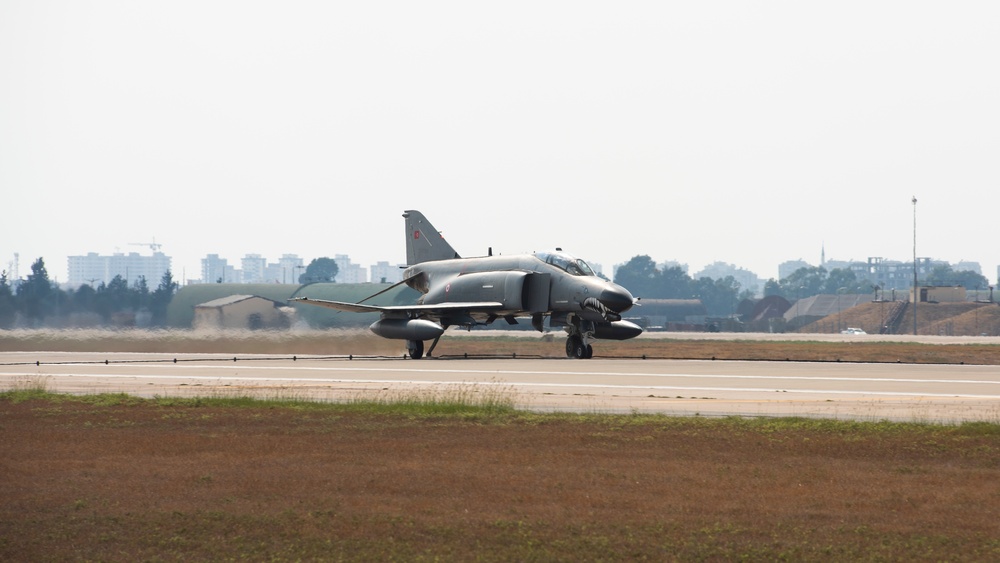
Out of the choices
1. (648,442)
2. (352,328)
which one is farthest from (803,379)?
(352,328)

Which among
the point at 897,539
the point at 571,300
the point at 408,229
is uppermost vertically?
the point at 408,229

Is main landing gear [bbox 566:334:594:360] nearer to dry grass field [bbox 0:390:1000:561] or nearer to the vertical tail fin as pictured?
the vertical tail fin

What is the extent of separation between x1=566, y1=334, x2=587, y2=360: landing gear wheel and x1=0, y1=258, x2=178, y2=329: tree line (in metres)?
16.2

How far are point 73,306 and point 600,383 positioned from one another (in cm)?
2739

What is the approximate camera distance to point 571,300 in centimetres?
3528

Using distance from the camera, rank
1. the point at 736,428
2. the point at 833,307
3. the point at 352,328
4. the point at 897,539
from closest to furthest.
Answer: the point at 897,539 < the point at 736,428 < the point at 352,328 < the point at 833,307

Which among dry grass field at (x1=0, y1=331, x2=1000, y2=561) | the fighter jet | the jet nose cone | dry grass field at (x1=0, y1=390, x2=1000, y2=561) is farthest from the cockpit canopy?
dry grass field at (x1=0, y1=390, x2=1000, y2=561)

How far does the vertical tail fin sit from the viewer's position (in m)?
42.8

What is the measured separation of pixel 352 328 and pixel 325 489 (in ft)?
101

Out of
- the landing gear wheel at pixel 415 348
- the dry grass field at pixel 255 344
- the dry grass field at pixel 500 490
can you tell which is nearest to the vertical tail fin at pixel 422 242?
the dry grass field at pixel 255 344

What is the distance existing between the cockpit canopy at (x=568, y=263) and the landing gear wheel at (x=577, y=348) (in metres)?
2.04

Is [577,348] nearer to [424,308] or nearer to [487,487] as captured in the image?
[424,308]

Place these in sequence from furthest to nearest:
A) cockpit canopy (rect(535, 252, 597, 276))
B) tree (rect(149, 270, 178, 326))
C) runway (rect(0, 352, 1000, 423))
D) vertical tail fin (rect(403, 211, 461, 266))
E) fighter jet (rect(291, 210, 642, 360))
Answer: tree (rect(149, 270, 178, 326)) < vertical tail fin (rect(403, 211, 461, 266)) < cockpit canopy (rect(535, 252, 597, 276)) < fighter jet (rect(291, 210, 642, 360)) < runway (rect(0, 352, 1000, 423))

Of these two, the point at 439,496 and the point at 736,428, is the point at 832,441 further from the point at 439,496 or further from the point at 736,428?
the point at 439,496
